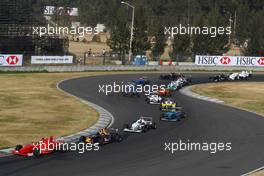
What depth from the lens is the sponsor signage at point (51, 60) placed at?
77.2 metres

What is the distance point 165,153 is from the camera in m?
31.7

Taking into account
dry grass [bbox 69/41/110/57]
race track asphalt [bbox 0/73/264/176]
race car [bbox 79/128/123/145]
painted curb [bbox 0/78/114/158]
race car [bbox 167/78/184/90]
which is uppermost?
dry grass [bbox 69/41/110/57]

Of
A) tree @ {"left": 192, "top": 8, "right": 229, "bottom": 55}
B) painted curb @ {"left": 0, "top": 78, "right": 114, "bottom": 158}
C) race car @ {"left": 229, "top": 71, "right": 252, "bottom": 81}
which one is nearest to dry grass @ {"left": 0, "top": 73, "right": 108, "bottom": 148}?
painted curb @ {"left": 0, "top": 78, "right": 114, "bottom": 158}

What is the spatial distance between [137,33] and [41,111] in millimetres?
51162

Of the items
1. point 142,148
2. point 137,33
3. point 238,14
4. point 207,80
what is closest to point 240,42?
point 238,14

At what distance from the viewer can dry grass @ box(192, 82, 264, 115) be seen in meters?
54.6

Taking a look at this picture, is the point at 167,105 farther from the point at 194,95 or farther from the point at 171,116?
the point at 194,95

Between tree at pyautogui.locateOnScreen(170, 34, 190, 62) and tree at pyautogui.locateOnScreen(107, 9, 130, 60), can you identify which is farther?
tree at pyautogui.locateOnScreen(170, 34, 190, 62)

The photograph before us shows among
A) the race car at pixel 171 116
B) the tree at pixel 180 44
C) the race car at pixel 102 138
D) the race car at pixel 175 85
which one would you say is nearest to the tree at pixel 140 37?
the tree at pixel 180 44

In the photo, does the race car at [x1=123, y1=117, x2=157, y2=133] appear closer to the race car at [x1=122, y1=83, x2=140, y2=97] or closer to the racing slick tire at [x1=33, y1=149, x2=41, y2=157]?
the racing slick tire at [x1=33, y1=149, x2=41, y2=157]

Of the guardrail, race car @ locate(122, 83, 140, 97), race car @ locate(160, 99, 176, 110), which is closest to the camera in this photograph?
race car @ locate(160, 99, 176, 110)

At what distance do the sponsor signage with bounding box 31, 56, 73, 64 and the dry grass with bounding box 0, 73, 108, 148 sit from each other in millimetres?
11745

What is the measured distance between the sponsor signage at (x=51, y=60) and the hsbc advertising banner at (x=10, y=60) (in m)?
2.93

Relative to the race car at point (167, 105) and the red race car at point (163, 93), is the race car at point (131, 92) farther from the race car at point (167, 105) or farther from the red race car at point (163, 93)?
the race car at point (167, 105)
